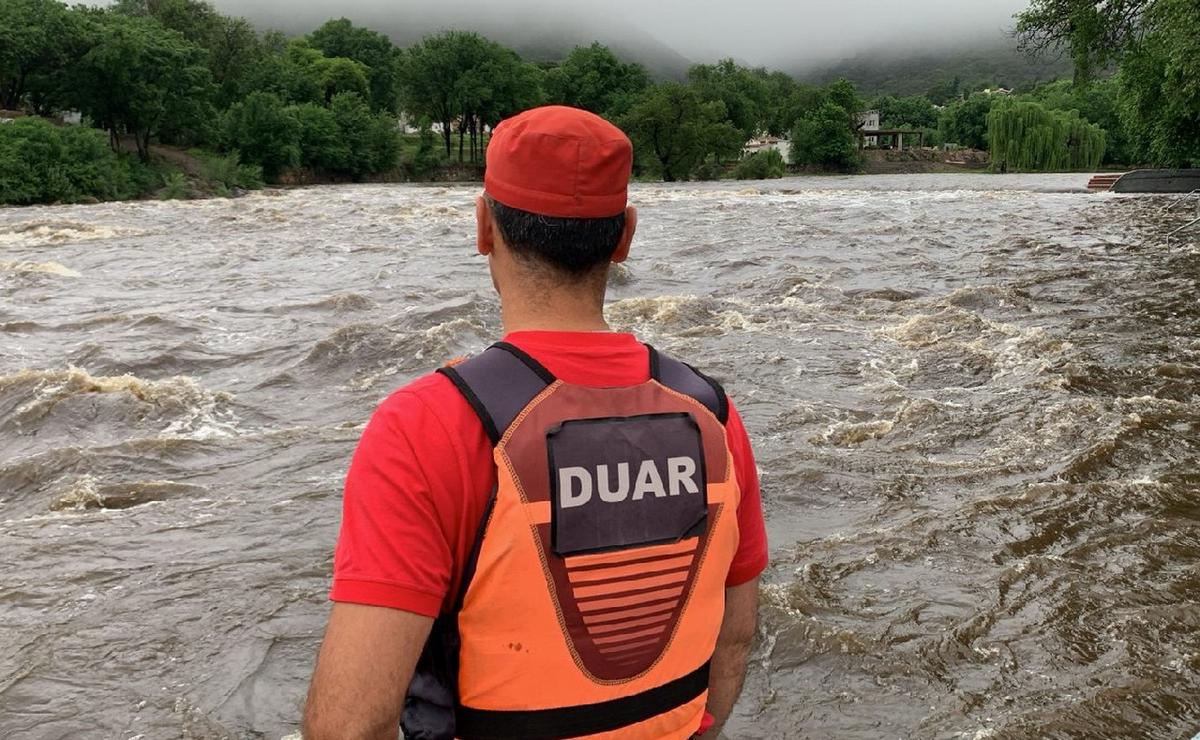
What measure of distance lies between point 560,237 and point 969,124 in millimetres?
133990

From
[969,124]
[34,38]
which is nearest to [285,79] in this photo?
[34,38]

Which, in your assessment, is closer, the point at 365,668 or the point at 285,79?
the point at 365,668

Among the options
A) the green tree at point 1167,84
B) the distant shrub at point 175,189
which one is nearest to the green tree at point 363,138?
the distant shrub at point 175,189

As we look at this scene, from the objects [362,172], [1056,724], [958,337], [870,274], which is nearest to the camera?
[1056,724]

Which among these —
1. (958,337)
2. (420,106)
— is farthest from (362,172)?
(958,337)

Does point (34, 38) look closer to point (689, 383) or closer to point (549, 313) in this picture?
point (549, 313)

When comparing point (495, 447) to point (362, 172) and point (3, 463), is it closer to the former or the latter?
point (3, 463)

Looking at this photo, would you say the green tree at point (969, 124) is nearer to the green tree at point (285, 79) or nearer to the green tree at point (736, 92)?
the green tree at point (736, 92)

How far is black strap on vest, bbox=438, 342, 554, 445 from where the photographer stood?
5.41 feet

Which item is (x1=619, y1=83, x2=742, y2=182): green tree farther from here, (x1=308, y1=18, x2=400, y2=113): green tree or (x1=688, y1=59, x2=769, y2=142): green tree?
(x1=308, y1=18, x2=400, y2=113): green tree

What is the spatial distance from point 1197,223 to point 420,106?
73236 mm

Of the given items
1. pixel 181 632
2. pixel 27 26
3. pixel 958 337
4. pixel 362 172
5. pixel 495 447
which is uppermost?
pixel 27 26

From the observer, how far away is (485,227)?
6.17 feet

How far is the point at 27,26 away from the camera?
53.5 m
